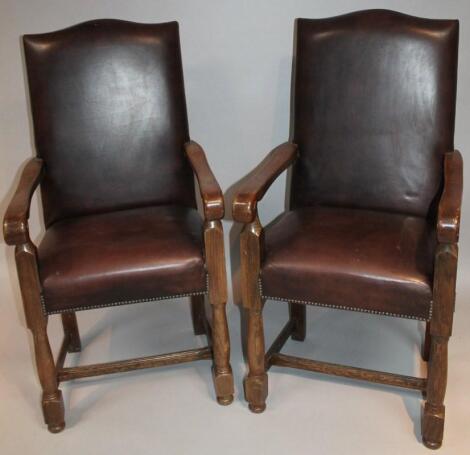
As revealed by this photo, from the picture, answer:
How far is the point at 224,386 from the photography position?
6.10 feet

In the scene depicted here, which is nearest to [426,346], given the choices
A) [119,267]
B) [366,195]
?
[366,195]

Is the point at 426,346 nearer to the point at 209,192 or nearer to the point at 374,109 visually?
the point at 374,109

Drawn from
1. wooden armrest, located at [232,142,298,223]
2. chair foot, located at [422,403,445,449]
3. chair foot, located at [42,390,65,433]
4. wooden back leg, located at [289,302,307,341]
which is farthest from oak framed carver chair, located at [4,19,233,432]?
chair foot, located at [422,403,445,449]

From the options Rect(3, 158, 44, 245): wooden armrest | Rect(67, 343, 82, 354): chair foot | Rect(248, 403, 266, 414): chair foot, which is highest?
Rect(3, 158, 44, 245): wooden armrest

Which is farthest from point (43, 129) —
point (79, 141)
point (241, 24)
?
point (241, 24)

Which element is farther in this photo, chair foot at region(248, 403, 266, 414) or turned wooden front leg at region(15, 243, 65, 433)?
chair foot at region(248, 403, 266, 414)

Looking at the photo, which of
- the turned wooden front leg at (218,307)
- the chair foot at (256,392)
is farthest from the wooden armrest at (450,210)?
the chair foot at (256,392)

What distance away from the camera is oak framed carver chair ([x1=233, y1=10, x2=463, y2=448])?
1.59 meters

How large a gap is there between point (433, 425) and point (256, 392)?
479 mm

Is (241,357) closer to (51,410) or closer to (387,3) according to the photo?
(51,410)

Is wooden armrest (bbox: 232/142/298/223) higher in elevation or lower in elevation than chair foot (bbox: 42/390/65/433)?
higher

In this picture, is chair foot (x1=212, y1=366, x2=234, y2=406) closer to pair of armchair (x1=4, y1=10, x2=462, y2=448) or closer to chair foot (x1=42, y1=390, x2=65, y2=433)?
pair of armchair (x1=4, y1=10, x2=462, y2=448)

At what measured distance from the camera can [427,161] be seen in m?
1.86

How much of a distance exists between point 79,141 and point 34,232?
700mm
